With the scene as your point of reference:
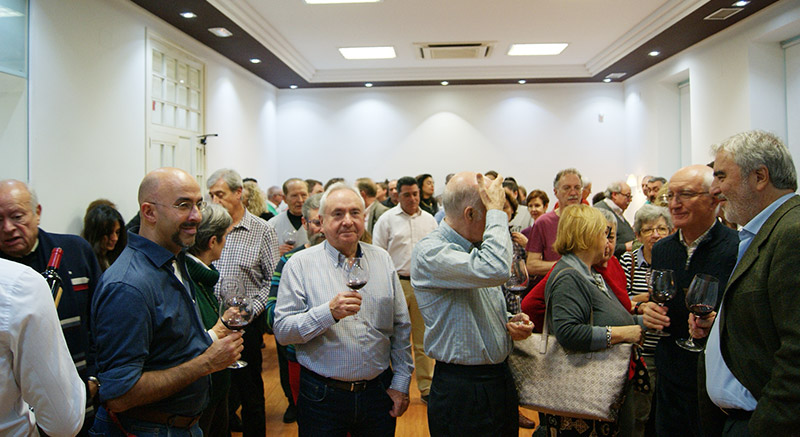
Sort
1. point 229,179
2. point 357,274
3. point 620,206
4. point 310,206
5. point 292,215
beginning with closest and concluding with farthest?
1. point 357,274
2. point 310,206
3. point 229,179
4. point 292,215
5. point 620,206

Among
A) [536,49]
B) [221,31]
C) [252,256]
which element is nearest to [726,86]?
[536,49]

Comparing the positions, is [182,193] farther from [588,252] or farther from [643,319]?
[643,319]

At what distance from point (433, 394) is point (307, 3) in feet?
18.3

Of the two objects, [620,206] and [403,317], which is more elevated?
[620,206]

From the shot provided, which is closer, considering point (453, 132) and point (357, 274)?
point (357, 274)

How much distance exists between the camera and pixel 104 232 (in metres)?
4.41

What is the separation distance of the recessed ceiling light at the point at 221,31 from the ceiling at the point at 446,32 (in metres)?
0.10

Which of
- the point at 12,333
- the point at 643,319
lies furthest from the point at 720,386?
the point at 12,333

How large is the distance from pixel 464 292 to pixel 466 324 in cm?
13

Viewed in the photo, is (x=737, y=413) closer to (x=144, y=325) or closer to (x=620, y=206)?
(x=144, y=325)

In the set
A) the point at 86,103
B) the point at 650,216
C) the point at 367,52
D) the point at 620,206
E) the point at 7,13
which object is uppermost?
the point at 367,52

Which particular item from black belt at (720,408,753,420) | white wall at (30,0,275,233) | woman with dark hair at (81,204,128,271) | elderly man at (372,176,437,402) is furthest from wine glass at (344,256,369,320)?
white wall at (30,0,275,233)

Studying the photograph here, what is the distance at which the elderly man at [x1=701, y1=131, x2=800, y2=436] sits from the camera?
139 cm

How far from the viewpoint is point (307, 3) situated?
6.34 m
